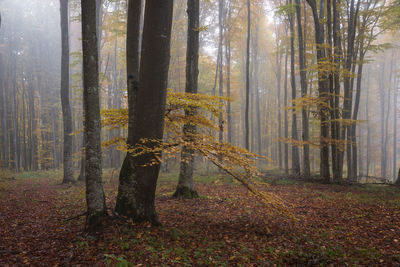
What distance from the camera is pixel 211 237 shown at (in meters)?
4.60

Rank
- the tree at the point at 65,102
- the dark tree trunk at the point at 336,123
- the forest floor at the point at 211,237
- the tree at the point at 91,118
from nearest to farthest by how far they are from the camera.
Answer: the forest floor at the point at 211,237, the tree at the point at 91,118, the dark tree trunk at the point at 336,123, the tree at the point at 65,102

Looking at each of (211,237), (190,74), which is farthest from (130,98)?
(211,237)

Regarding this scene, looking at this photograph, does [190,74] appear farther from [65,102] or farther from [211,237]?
[65,102]

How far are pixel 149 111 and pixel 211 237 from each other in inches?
116

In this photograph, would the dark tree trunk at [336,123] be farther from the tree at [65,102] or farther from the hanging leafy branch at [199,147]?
the tree at [65,102]

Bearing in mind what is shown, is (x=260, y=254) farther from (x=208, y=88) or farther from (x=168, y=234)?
(x=208, y=88)

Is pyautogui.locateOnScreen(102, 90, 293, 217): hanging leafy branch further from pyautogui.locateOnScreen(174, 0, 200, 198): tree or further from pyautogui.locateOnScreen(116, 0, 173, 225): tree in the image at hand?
pyautogui.locateOnScreen(174, 0, 200, 198): tree

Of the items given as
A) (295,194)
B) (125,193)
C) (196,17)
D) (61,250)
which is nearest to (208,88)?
(196,17)

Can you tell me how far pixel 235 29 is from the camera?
16406mm

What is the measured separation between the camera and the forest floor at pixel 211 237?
3586 mm

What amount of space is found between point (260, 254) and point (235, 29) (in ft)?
52.7

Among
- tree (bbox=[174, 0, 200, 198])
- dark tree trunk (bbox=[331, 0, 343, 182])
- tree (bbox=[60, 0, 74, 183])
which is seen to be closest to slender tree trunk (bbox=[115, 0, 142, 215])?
tree (bbox=[174, 0, 200, 198])

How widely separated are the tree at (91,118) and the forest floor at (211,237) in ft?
1.73

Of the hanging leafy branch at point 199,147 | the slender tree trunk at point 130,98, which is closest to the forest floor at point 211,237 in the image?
the slender tree trunk at point 130,98
